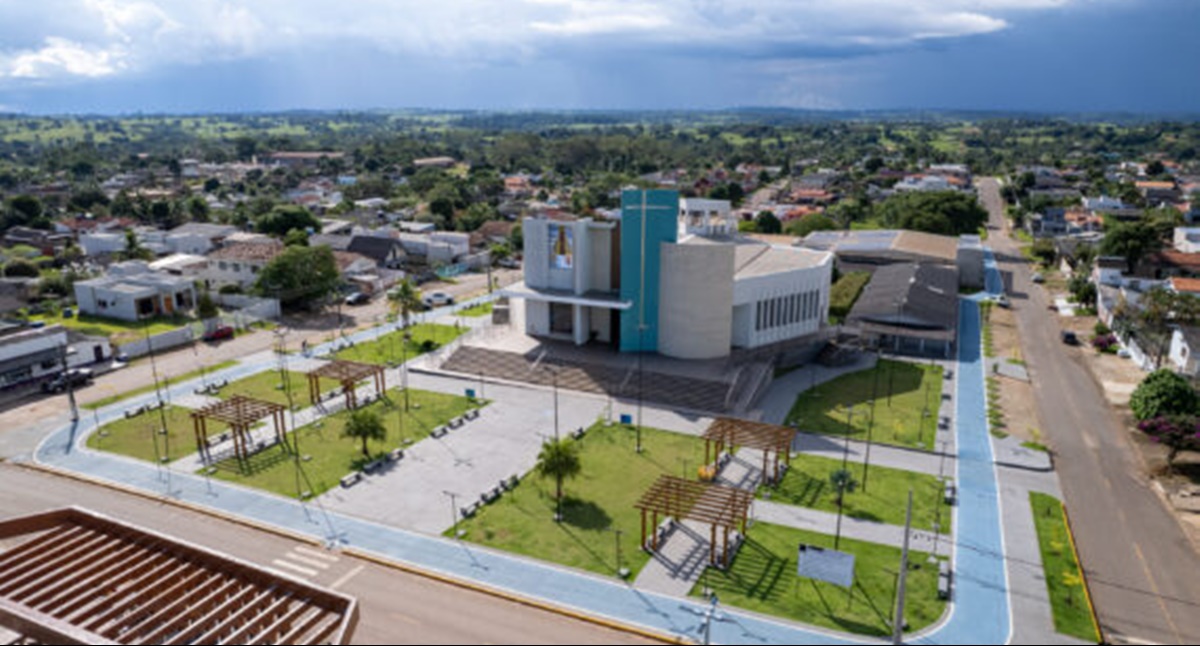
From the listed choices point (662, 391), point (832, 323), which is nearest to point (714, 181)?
point (832, 323)

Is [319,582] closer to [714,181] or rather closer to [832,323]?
[832,323]

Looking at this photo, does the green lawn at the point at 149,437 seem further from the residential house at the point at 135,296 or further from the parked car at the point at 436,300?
the parked car at the point at 436,300

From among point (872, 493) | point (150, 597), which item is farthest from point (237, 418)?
point (872, 493)

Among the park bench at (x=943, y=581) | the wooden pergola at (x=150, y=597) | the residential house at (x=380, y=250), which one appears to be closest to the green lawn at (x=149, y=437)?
the wooden pergola at (x=150, y=597)

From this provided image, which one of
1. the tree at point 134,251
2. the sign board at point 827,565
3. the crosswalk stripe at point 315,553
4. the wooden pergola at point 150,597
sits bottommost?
the crosswalk stripe at point 315,553

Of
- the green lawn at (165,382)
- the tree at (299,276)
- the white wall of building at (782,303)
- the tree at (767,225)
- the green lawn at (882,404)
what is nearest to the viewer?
the green lawn at (882,404)
